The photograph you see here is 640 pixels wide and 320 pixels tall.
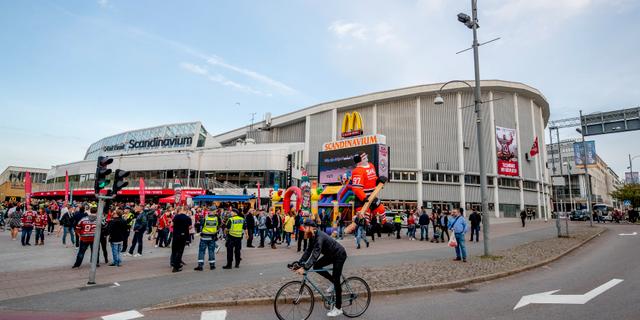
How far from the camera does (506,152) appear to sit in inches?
2051

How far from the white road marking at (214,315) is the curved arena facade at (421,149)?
39.1m

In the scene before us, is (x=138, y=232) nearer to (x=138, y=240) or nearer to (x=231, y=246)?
(x=138, y=240)

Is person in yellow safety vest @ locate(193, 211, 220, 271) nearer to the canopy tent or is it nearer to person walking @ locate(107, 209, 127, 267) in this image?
person walking @ locate(107, 209, 127, 267)

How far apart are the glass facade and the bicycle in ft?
169

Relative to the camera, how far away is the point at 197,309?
7.06 m

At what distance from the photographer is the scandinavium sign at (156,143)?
5531 cm

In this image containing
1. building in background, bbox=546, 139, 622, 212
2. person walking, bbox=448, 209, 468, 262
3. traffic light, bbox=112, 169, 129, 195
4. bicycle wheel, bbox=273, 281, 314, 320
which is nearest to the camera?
bicycle wheel, bbox=273, 281, 314, 320

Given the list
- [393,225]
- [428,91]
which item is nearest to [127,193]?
[393,225]

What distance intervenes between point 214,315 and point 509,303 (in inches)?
230

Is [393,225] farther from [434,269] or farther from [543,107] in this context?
[543,107]

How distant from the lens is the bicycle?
236 inches

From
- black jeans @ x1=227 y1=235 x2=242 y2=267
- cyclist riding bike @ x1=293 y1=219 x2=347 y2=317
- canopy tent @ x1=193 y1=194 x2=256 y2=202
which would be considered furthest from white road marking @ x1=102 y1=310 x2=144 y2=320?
canopy tent @ x1=193 y1=194 x2=256 y2=202

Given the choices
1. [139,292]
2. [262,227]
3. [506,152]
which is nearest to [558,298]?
[139,292]

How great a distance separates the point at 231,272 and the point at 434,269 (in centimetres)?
615
